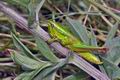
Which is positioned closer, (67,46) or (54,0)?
(67,46)

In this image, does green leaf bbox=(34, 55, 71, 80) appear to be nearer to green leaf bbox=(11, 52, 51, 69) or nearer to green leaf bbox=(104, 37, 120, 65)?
A: green leaf bbox=(11, 52, 51, 69)

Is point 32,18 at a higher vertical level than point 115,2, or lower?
lower

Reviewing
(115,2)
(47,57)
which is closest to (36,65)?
(47,57)

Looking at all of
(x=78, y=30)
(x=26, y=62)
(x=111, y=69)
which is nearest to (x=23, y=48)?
(x=26, y=62)

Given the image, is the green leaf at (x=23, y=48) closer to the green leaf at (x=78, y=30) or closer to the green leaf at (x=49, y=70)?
the green leaf at (x=49, y=70)

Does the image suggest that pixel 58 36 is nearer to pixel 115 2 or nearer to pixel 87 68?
pixel 87 68

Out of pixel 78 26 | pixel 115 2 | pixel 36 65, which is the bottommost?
pixel 36 65
